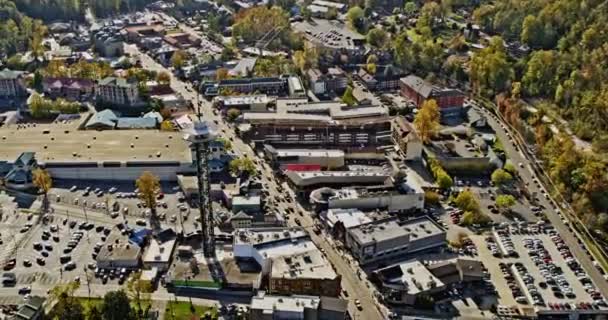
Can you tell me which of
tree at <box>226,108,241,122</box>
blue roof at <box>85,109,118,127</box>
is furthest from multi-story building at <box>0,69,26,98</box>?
tree at <box>226,108,241,122</box>

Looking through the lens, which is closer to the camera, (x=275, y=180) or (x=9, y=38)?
(x=275, y=180)

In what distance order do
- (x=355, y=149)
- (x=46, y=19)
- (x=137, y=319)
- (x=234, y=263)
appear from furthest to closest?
(x=46, y=19) < (x=355, y=149) < (x=234, y=263) < (x=137, y=319)

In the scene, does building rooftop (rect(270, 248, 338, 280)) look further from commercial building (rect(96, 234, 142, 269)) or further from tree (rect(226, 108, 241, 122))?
tree (rect(226, 108, 241, 122))

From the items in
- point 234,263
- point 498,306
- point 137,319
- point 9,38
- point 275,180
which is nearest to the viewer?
point 137,319

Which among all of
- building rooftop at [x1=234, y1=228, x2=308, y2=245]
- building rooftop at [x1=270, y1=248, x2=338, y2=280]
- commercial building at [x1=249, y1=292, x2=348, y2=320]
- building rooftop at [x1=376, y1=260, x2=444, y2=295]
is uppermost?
building rooftop at [x1=234, y1=228, x2=308, y2=245]

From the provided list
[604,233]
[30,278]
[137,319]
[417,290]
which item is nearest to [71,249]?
[30,278]

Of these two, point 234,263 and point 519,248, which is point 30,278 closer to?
point 234,263
